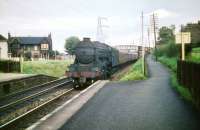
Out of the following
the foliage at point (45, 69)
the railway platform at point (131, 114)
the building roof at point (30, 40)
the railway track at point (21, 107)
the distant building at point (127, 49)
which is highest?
the building roof at point (30, 40)

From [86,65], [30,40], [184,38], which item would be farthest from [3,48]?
[184,38]

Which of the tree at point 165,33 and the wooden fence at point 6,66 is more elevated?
the tree at point 165,33

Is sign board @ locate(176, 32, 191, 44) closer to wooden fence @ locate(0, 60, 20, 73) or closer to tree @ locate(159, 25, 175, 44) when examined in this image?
wooden fence @ locate(0, 60, 20, 73)

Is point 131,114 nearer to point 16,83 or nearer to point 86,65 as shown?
point 86,65

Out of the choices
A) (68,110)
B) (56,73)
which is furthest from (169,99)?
(56,73)

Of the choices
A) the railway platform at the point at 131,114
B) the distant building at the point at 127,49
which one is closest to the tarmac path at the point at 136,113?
the railway platform at the point at 131,114

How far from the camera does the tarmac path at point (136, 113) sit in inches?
360

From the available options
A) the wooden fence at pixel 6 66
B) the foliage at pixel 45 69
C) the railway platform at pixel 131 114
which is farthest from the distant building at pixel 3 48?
the railway platform at pixel 131 114

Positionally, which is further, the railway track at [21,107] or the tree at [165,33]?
the tree at [165,33]

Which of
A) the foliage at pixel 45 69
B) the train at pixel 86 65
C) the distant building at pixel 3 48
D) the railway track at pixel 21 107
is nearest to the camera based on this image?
the railway track at pixel 21 107

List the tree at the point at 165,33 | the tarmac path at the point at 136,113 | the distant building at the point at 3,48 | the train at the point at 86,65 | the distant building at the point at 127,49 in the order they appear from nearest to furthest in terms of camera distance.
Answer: the tarmac path at the point at 136,113 < the train at the point at 86,65 < the distant building at the point at 3,48 < the distant building at the point at 127,49 < the tree at the point at 165,33

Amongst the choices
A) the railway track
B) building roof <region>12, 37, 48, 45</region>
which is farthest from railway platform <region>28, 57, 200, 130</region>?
building roof <region>12, 37, 48, 45</region>

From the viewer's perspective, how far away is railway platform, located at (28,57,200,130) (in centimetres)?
916

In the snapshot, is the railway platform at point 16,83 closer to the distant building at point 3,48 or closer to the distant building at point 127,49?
the distant building at point 3,48
